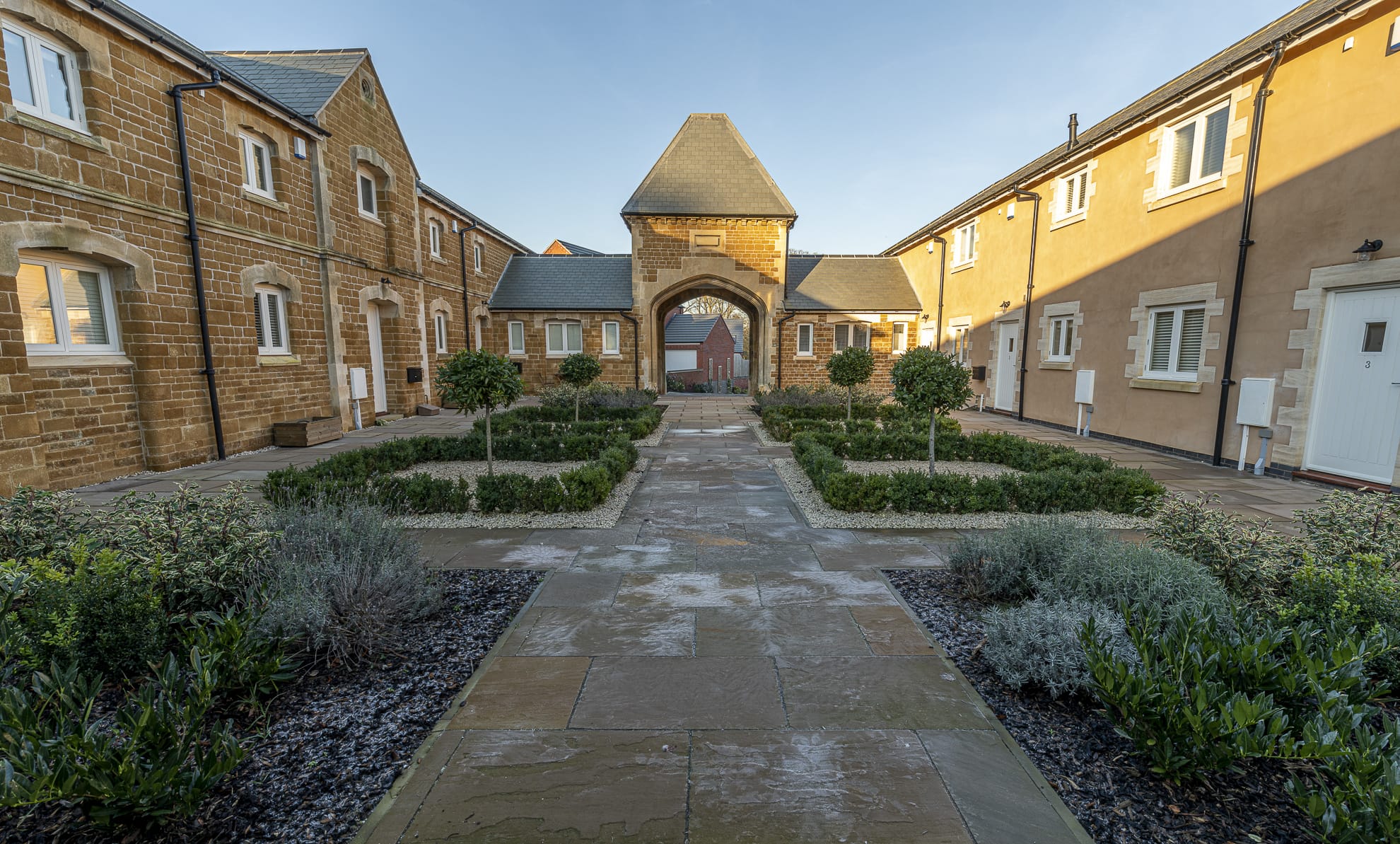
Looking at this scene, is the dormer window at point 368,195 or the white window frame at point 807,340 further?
the white window frame at point 807,340

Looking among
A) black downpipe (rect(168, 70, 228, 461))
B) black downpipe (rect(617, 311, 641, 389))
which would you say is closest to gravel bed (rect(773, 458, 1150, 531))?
black downpipe (rect(168, 70, 228, 461))

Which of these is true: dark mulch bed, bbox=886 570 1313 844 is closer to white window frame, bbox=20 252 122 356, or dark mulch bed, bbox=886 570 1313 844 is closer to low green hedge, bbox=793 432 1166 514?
low green hedge, bbox=793 432 1166 514

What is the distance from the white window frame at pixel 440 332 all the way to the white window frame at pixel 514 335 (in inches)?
122

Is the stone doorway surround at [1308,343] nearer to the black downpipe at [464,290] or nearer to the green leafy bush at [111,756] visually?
the green leafy bush at [111,756]

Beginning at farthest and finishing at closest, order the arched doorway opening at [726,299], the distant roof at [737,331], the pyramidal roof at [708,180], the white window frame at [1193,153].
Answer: the distant roof at [737,331]
the arched doorway opening at [726,299]
the pyramidal roof at [708,180]
the white window frame at [1193,153]

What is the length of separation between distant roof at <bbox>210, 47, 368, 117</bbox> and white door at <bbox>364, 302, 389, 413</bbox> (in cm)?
451

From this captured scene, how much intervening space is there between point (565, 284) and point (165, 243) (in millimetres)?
13654

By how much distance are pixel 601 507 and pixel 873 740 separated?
445 cm

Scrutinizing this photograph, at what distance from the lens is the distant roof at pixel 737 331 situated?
198 ft

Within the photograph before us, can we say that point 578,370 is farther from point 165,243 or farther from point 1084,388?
point 1084,388

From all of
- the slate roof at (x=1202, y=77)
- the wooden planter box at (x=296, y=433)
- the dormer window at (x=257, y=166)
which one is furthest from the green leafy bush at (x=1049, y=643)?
the dormer window at (x=257, y=166)

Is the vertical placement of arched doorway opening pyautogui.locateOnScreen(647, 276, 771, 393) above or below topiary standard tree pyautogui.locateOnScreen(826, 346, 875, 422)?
above

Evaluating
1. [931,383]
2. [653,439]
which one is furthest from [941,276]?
[931,383]

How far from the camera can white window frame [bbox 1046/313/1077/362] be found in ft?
41.6
